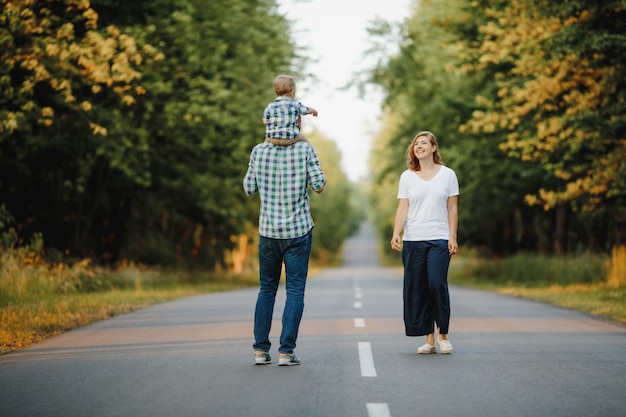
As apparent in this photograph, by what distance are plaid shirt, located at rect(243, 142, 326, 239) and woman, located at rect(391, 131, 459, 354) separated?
1.23 m

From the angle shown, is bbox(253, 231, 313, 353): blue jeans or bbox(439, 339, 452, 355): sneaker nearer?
bbox(253, 231, 313, 353): blue jeans

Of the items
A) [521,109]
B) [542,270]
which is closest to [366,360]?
[521,109]

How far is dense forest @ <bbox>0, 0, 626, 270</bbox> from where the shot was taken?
15562 millimetres

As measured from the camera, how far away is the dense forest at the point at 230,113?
15.6 meters

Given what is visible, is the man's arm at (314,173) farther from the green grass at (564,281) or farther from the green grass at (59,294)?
the green grass at (564,281)

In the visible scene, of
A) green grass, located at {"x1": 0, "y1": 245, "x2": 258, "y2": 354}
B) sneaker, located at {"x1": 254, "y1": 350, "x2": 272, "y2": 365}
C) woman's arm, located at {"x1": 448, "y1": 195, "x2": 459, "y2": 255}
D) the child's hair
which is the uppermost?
the child's hair

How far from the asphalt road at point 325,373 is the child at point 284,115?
1.98 metres

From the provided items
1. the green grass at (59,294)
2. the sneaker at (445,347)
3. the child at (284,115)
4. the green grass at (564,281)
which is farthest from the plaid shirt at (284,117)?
the green grass at (564,281)

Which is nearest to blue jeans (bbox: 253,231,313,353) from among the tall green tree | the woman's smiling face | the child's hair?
the child's hair

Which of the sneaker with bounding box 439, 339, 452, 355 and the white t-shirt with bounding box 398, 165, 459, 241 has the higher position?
the white t-shirt with bounding box 398, 165, 459, 241

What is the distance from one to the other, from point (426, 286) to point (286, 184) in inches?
77.2

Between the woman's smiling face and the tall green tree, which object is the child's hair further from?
the tall green tree

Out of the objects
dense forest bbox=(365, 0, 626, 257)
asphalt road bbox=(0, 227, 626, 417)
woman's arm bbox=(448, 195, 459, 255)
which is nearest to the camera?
asphalt road bbox=(0, 227, 626, 417)

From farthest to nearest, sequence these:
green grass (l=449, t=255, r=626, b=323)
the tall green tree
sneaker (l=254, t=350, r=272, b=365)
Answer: green grass (l=449, t=255, r=626, b=323) < the tall green tree < sneaker (l=254, t=350, r=272, b=365)
